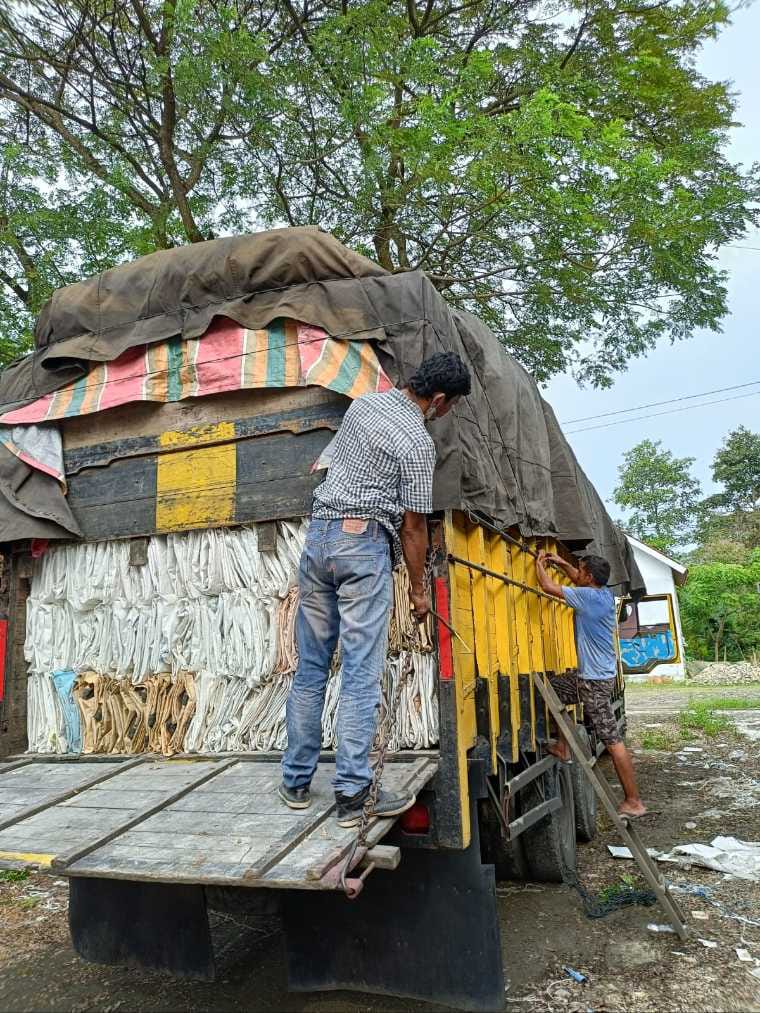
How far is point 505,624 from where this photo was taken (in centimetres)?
383

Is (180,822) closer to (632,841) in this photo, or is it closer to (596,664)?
(632,841)

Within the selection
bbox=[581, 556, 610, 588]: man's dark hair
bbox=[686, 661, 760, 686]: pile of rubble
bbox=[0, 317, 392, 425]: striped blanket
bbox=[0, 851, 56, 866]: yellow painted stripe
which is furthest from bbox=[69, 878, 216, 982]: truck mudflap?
bbox=[686, 661, 760, 686]: pile of rubble

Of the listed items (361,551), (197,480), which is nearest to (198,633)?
(197,480)

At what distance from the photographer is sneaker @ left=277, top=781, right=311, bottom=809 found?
262 cm

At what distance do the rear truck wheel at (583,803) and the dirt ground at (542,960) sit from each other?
0.53ft

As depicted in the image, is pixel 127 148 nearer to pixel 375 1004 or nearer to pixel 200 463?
pixel 200 463

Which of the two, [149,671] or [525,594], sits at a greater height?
[525,594]

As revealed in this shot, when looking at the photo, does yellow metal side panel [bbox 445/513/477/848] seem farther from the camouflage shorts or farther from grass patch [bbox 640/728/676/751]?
grass patch [bbox 640/728/676/751]

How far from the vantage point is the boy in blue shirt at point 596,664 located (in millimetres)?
5480

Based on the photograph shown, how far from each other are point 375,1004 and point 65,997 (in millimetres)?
1458

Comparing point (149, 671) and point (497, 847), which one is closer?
point (149, 671)

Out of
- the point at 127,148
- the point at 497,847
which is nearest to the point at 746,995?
the point at 497,847

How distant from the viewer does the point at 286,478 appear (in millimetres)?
3377

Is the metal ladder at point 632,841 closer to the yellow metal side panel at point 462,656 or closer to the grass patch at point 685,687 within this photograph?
the yellow metal side panel at point 462,656
